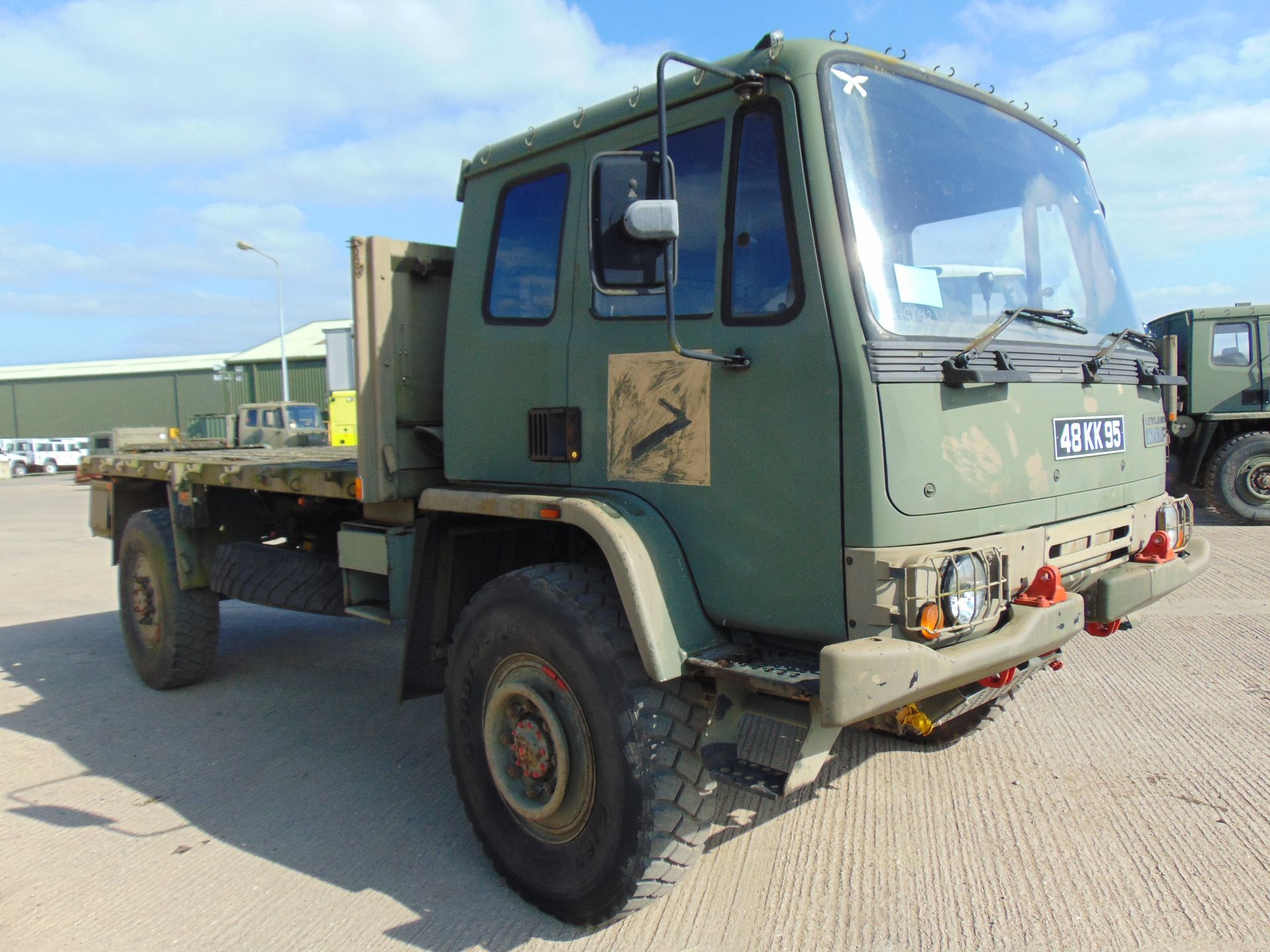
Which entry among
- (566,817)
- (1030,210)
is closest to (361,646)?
(566,817)

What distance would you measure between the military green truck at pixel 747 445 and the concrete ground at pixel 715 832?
430mm

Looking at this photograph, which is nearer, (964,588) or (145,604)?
(964,588)

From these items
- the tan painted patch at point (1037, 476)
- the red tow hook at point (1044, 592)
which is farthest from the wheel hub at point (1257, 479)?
the red tow hook at point (1044, 592)

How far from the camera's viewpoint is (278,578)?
16.3ft

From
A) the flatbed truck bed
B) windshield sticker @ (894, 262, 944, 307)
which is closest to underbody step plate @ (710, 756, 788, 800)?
windshield sticker @ (894, 262, 944, 307)

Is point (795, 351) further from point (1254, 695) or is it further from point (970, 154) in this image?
point (1254, 695)

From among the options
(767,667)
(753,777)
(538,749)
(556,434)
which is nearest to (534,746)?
(538,749)

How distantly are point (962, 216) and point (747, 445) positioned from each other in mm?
1120

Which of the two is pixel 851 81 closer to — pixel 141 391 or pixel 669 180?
pixel 669 180

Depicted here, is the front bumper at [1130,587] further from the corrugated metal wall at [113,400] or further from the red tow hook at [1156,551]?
the corrugated metal wall at [113,400]

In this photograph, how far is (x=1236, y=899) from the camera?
3.03 metres

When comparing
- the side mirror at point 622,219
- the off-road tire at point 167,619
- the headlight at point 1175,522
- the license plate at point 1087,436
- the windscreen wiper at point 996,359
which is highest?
the side mirror at point 622,219

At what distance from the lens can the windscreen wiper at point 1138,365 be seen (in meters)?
3.29

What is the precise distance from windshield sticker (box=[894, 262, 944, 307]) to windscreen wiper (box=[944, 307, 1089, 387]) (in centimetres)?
18
